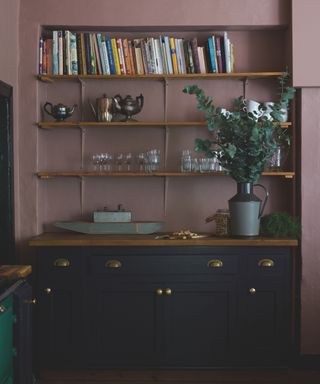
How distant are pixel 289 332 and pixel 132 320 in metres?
1.08

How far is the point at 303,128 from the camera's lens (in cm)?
461

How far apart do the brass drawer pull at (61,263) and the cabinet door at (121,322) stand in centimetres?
24

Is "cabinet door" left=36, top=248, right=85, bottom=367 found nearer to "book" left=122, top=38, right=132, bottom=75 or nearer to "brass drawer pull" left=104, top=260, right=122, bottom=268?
"brass drawer pull" left=104, top=260, right=122, bottom=268

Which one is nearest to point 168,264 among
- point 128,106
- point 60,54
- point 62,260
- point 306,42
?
point 62,260

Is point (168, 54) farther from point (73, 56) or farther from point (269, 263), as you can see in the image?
point (269, 263)

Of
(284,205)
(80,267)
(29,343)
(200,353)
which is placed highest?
(284,205)

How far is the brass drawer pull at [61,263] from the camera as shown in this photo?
14.4 ft

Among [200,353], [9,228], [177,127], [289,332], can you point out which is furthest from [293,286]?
[9,228]

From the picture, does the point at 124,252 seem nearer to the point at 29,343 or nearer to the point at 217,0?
the point at 29,343

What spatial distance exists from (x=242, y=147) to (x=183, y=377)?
1656 mm

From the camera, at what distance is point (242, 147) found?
172 inches

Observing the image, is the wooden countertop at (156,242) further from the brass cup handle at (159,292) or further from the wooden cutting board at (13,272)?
the wooden cutting board at (13,272)

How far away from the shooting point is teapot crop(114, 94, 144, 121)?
4.73 m

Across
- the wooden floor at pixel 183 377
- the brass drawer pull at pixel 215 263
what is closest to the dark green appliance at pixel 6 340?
the wooden floor at pixel 183 377
